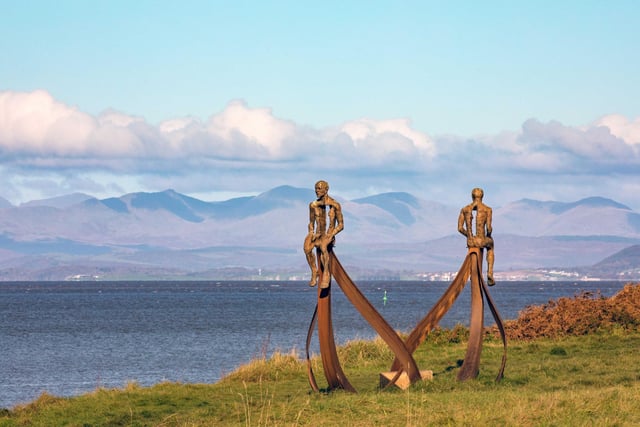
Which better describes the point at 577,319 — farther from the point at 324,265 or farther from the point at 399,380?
the point at 324,265

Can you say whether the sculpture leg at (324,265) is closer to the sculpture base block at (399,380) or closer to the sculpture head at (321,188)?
the sculpture head at (321,188)

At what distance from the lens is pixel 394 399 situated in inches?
862

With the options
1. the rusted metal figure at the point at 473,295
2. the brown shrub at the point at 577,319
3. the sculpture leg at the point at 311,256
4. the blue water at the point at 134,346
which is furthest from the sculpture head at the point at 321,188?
the brown shrub at the point at 577,319

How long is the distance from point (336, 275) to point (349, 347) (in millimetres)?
10810

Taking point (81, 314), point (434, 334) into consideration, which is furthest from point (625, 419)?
point (81, 314)

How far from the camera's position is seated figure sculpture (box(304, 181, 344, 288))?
76.4ft

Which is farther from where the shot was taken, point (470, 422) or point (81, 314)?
point (81, 314)

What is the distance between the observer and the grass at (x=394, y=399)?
19234 millimetres

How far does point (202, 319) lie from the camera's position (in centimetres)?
10675

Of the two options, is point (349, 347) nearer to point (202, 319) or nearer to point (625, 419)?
point (625, 419)

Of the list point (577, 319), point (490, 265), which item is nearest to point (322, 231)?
point (490, 265)

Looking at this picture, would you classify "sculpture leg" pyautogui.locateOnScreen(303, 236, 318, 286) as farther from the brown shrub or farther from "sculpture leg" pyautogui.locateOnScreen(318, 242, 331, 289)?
the brown shrub

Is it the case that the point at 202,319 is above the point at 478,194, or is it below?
below

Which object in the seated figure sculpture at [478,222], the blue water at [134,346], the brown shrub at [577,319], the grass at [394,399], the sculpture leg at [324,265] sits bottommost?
the blue water at [134,346]
